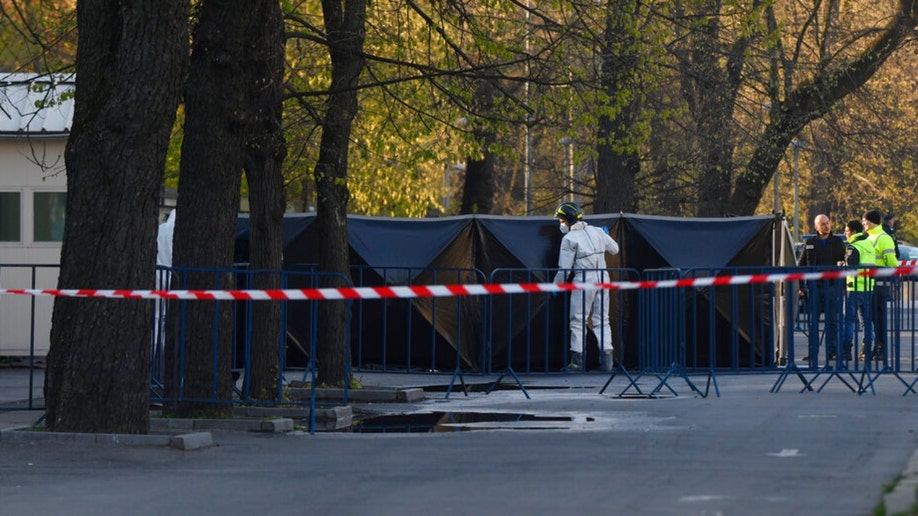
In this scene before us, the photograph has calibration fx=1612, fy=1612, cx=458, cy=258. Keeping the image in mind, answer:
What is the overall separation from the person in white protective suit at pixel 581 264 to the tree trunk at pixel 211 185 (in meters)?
6.18

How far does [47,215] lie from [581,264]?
23.9 feet

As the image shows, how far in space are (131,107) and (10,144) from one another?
11308 mm

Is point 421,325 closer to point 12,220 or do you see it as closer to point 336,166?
point 336,166

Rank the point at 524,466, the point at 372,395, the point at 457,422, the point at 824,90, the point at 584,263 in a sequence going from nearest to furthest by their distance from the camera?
the point at 524,466, the point at 457,422, the point at 372,395, the point at 584,263, the point at 824,90

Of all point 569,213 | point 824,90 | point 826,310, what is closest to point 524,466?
point 826,310

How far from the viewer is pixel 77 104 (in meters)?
10.8

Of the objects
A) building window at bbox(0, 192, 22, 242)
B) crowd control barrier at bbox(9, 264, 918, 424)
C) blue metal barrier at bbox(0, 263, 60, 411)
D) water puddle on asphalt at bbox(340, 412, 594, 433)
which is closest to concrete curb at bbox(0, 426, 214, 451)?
water puddle on asphalt at bbox(340, 412, 594, 433)

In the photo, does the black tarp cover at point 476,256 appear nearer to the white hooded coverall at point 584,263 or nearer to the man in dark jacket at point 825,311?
the white hooded coverall at point 584,263

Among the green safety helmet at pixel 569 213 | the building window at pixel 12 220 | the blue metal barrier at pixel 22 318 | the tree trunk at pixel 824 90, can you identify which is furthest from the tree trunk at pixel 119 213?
the tree trunk at pixel 824 90

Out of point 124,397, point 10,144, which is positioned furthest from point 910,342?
point 10,144

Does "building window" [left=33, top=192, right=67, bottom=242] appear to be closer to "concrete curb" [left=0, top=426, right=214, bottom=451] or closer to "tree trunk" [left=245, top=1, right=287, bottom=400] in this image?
"tree trunk" [left=245, top=1, right=287, bottom=400]

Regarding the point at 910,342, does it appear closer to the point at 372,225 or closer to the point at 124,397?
the point at 372,225

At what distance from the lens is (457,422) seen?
1280cm

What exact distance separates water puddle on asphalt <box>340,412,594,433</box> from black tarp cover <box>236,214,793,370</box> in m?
5.34
